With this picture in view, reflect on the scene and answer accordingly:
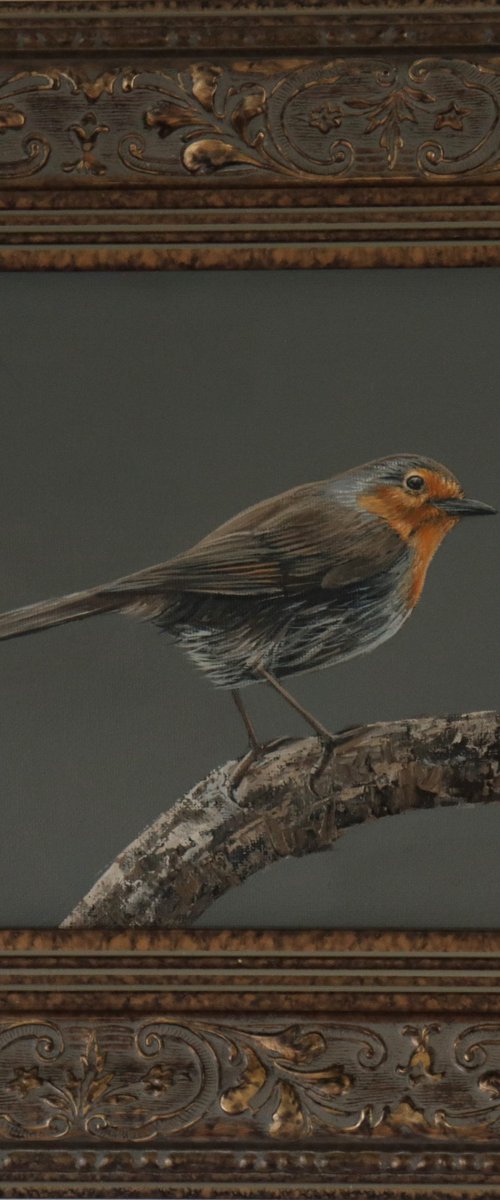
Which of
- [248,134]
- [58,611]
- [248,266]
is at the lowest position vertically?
[58,611]

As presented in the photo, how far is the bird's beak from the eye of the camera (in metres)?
1.81

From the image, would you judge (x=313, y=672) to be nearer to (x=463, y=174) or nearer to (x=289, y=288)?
(x=289, y=288)

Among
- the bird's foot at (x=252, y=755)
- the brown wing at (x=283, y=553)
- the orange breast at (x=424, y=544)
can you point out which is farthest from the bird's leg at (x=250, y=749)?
the orange breast at (x=424, y=544)

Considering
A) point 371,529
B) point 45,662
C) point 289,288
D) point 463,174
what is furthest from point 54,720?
point 463,174

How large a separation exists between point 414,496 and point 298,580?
0.22 meters

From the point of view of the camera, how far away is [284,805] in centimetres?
179

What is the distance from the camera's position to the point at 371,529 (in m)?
1.84

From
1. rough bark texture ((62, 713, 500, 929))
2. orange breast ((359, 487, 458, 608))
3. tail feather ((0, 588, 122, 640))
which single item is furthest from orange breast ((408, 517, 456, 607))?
tail feather ((0, 588, 122, 640))

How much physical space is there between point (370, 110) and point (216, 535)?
0.70m

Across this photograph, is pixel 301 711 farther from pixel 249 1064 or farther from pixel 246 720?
pixel 249 1064

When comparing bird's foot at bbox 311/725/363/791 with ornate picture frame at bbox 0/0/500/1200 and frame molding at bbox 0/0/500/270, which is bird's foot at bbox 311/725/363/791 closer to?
ornate picture frame at bbox 0/0/500/1200

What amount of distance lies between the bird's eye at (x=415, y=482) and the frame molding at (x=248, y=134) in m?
0.33

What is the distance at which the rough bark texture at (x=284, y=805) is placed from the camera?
176cm

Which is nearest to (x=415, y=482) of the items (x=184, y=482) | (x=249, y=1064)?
(x=184, y=482)
